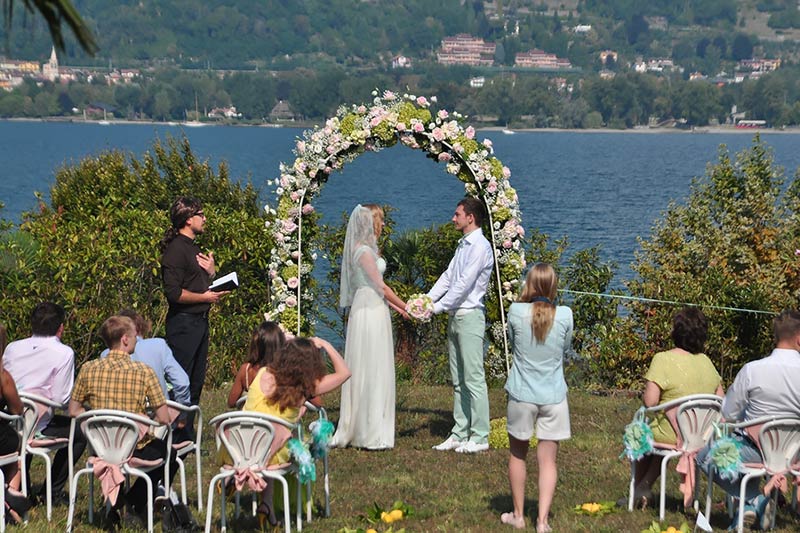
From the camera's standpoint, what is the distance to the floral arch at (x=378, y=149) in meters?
10.4

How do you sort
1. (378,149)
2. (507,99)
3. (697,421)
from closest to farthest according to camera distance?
(697,421) < (378,149) < (507,99)

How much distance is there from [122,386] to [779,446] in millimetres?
3795

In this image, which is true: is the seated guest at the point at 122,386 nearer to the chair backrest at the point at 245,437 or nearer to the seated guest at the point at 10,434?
the seated guest at the point at 10,434

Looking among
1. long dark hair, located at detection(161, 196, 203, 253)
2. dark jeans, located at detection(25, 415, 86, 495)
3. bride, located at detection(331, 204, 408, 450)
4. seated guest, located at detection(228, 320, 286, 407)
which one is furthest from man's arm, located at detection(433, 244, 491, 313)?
dark jeans, located at detection(25, 415, 86, 495)

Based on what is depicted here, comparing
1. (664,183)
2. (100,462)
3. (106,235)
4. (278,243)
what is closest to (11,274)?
(106,235)

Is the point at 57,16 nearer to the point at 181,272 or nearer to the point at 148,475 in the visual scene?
the point at 148,475

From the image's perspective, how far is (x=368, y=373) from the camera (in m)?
9.60

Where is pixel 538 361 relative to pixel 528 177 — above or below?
above

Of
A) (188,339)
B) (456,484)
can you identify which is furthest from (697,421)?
(188,339)

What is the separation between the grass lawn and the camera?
708cm

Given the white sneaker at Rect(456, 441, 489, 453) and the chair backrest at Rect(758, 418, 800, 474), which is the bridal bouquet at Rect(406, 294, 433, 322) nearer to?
the white sneaker at Rect(456, 441, 489, 453)

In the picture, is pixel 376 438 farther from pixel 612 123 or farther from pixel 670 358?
pixel 612 123

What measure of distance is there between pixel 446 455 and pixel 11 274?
6307 millimetres

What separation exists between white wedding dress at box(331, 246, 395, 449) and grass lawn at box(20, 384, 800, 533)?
18 centimetres
